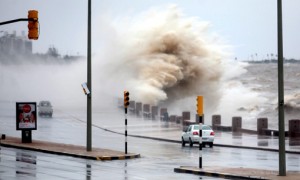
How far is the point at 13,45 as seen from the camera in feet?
477

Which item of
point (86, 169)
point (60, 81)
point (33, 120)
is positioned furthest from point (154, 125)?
point (60, 81)

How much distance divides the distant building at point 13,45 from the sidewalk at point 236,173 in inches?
4576

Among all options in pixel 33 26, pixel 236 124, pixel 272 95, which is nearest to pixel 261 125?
pixel 236 124

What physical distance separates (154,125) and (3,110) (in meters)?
27.8

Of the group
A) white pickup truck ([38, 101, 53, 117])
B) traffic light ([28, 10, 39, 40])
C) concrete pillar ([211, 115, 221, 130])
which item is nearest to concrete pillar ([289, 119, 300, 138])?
concrete pillar ([211, 115, 221, 130])

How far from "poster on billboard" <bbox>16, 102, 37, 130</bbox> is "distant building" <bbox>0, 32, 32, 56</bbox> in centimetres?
10110

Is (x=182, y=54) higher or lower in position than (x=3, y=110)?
higher

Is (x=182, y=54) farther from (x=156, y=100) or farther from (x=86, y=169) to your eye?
(x=86, y=169)

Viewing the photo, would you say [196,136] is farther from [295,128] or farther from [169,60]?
[169,60]

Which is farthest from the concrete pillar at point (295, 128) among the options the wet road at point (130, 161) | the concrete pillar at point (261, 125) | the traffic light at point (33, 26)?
the traffic light at point (33, 26)

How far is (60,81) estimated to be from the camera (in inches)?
4833

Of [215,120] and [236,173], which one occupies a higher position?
[215,120]

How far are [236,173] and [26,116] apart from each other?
17.5 meters

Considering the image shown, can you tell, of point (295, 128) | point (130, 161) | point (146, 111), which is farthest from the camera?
point (146, 111)
